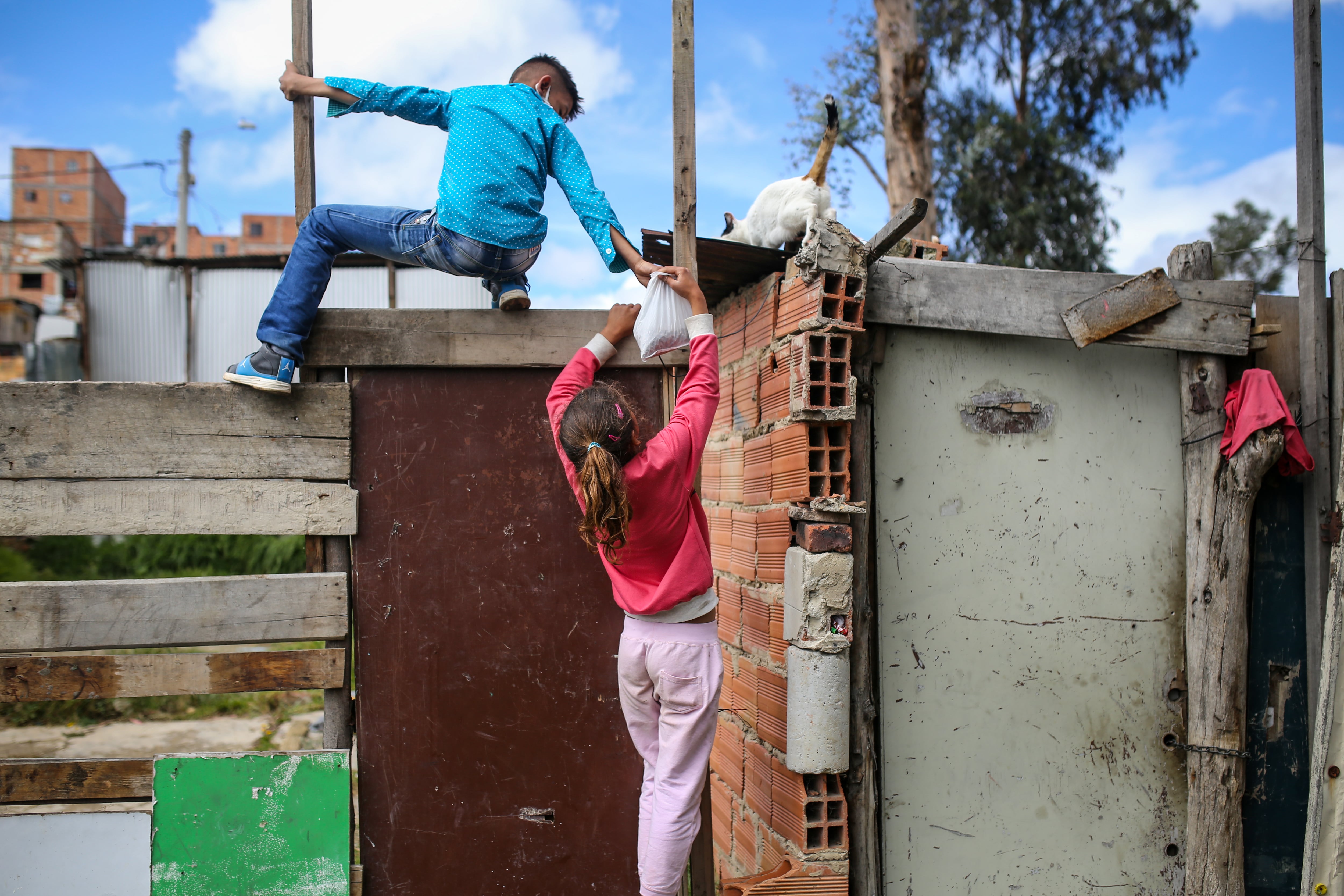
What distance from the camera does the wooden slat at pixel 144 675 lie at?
285 centimetres

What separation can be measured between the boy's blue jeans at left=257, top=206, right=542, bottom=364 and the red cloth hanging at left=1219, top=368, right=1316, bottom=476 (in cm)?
300

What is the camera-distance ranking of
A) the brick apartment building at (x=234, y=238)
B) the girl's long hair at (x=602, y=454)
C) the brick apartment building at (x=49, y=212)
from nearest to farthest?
the girl's long hair at (x=602, y=454) → the brick apartment building at (x=234, y=238) → the brick apartment building at (x=49, y=212)

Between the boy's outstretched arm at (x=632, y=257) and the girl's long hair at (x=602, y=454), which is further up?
the boy's outstretched arm at (x=632, y=257)

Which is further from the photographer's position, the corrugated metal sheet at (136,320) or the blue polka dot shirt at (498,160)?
the corrugated metal sheet at (136,320)

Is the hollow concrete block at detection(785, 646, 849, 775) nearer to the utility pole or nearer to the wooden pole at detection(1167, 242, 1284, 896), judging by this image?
the wooden pole at detection(1167, 242, 1284, 896)

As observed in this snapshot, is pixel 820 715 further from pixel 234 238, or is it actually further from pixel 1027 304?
pixel 234 238

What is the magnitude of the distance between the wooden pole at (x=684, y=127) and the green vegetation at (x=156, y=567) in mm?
7562

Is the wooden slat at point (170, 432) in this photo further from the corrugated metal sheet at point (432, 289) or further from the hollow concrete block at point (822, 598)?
the corrugated metal sheet at point (432, 289)

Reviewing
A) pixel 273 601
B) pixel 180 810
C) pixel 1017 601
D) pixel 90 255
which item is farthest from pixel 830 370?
pixel 90 255

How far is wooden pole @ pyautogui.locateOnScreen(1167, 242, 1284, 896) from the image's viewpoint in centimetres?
348

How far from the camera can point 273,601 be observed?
2.93 meters

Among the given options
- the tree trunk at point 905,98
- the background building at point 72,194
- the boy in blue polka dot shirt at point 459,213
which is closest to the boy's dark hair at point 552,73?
the boy in blue polka dot shirt at point 459,213

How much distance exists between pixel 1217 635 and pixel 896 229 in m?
2.22

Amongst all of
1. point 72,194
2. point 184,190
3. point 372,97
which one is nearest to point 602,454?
point 372,97
